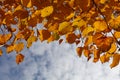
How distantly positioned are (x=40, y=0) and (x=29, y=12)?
516 millimetres

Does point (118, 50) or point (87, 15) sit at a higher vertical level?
point (87, 15)

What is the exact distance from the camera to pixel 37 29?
6.42 metres

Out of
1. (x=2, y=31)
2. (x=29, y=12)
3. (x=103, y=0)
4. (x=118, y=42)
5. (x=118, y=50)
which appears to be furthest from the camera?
(x=2, y=31)

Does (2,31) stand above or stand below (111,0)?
above

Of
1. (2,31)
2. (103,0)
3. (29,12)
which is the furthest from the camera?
(2,31)

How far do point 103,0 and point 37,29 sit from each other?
1678mm

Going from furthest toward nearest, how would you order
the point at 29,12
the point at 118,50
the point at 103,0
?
the point at 29,12
the point at 103,0
the point at 118,50

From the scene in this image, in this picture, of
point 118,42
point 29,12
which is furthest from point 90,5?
point 29,12

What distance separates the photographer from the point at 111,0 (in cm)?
595

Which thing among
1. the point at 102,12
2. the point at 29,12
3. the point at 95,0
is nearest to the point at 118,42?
the point at 102,12

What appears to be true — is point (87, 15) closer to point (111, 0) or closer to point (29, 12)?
point (111, 0)

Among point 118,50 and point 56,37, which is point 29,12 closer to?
point 56,37

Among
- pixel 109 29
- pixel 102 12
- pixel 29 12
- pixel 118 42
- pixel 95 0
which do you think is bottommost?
pixel 118 42

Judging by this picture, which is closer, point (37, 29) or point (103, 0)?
point (103, 0)
